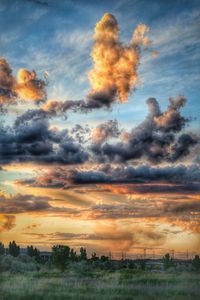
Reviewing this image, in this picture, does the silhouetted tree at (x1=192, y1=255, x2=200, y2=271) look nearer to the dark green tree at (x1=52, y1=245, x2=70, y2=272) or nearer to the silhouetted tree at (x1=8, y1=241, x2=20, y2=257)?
the dark green tree at (x1=52, y1=245, x2=70, y2=272)

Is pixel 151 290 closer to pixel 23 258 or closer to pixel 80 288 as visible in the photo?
pixel 80 288

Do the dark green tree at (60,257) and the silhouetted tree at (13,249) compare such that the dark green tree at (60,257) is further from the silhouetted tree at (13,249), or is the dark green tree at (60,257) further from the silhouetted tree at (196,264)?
the silhouetted tree at (13,249)

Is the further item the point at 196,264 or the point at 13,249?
the point at 13,249

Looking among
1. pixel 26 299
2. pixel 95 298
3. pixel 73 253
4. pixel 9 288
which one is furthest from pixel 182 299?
pixel 73 253

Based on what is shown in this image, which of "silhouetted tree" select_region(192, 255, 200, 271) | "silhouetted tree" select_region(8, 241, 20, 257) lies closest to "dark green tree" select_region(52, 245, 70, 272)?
"silhouetted tree" select_region(192, 255, 200, 271)

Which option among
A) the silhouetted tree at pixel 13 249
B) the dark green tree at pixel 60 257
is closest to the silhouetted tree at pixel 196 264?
the dark green tree at pixel 60 257

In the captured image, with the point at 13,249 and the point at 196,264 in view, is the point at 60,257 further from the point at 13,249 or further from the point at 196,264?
the point at 13,249

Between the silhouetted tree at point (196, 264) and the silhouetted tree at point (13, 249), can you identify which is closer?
the silhouetted tree at point (196, 264)

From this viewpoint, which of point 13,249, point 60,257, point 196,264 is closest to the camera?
point 60,257

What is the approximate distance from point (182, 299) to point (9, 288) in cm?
897

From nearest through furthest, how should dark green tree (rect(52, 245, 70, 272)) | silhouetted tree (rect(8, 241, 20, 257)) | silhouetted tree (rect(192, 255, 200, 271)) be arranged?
1. dark green tree (rect(52, 245, 70, 272))
2. silhouetted tree (rect(192, 255, 200, 271))
3. silhouetted tree (rect(8, 241, 20, 257))

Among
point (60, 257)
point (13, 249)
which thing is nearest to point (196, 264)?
point (60, 257)

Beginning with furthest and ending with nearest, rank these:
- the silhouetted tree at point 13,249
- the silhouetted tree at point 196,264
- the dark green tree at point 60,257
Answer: the silhouetted tree at point 13,249 < the silhouetted tree at point 196,264 < the dark green tree at point 60,257

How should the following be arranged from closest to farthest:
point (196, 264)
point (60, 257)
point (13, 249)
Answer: point (60, 257), point (196, 264), point (13, 249)
